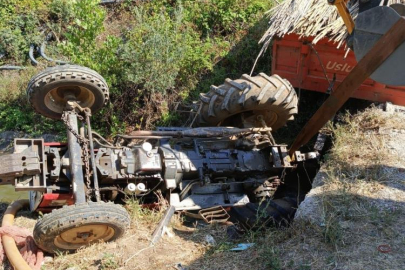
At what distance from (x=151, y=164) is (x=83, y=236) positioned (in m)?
1.17

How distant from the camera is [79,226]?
4.36m

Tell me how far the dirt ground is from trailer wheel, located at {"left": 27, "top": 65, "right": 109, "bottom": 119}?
1299 millimetres

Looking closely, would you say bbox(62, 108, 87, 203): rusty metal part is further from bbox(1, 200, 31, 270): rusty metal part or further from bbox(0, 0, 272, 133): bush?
bbox(0, 0, 272, 133): bush

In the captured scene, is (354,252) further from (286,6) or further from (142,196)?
(286,6)

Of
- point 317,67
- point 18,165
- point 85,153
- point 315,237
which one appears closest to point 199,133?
point 85,153

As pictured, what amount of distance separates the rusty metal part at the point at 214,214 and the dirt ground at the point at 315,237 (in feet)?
0.61

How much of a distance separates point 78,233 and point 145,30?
5075 millimetres

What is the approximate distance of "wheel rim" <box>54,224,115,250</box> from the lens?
4.47m

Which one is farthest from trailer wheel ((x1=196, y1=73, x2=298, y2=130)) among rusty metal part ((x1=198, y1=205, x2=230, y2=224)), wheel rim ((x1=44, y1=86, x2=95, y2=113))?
wheel rim ((x1=44, y1=86, x2=95, y2=113))

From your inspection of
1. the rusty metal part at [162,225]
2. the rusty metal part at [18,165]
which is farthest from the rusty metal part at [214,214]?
the rusty metal part at [18,165]

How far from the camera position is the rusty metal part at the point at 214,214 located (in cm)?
536

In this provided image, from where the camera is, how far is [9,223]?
512cm

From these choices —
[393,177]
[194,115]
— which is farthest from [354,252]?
[194,115]

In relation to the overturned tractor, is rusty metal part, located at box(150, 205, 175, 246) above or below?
below
